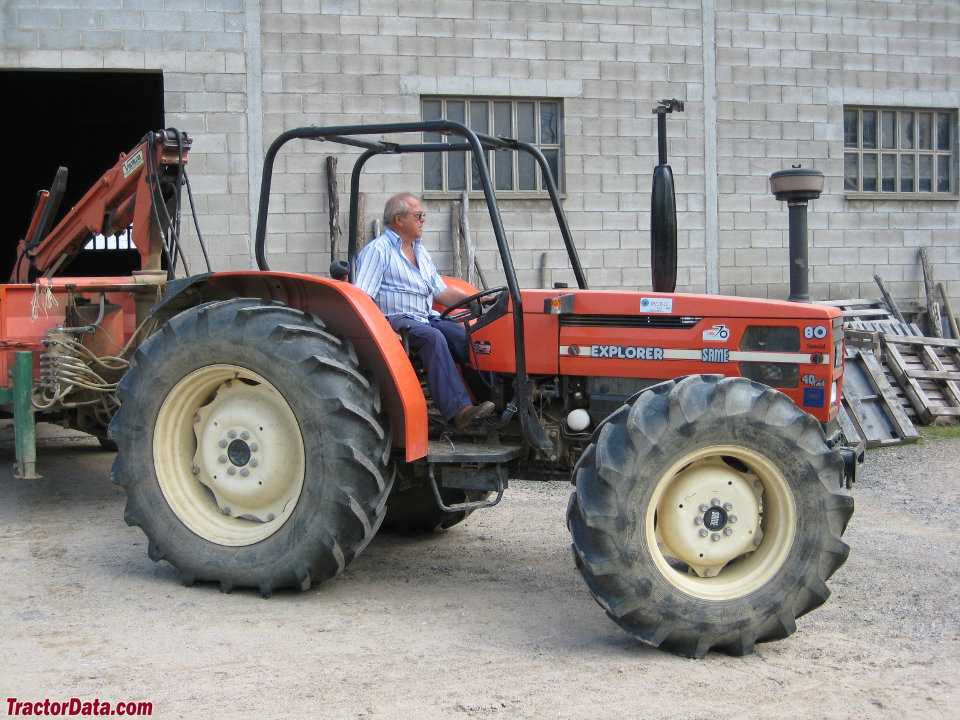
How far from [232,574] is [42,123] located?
655 inches

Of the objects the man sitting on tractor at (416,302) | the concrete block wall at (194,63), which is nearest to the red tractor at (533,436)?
the man sitting on tractor at (416,302)

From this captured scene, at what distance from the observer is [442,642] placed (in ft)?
13.7

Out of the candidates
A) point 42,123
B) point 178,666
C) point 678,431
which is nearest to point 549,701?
point 678,431

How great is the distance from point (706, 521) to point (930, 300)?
31.2 ft

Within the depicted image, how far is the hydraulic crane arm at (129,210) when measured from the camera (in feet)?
23.3

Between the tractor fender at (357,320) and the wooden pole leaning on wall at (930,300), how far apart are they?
9511 mm

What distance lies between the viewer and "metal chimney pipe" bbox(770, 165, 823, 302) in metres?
8.75

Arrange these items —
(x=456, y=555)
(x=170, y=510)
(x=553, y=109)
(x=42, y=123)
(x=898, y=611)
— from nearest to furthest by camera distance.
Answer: (x=898, y=611) → (x=170, y=510) → (x=456, y=555) → (x=553, y=109) → (x=42, y=123)

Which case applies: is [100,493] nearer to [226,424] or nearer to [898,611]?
[226,424]

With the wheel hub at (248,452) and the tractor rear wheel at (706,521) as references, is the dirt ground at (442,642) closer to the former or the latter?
the tractor rear wheel at (706,521)

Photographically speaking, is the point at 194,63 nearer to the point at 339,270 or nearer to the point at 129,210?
the point at 129,210

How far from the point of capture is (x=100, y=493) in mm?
7156

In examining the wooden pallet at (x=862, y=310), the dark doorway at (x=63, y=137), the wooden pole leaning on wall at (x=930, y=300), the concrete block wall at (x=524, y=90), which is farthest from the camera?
the dark doorway at (x=63, y=137)

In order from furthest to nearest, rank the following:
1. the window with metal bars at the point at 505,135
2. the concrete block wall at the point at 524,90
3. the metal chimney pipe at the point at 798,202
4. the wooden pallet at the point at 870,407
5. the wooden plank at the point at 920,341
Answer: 1. the window with metal bars at the point at 505,135
2. the concrete block wall at the point at 524,90
3. the wooden plank at the point at 920,341
4. the wooden pallet at the point at 870,407
5. the metal chimney pipe at the point at 798,202
